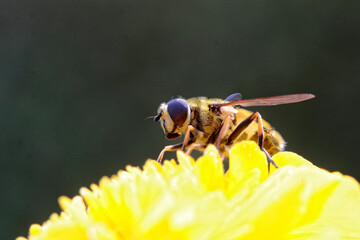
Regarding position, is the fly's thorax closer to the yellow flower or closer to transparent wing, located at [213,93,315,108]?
transparent wing, located at [213,93,315,108]

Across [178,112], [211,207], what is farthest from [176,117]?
[211,207]

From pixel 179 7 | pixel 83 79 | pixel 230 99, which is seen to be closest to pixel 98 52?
pixel 83 79

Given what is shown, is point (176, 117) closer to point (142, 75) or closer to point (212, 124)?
point (212, 124)

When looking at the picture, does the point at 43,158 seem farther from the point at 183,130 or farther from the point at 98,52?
the point at 183,130

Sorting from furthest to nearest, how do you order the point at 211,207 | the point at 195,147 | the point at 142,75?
1. the point at 142,75
2. the point at 195,147
3. the point at 211,207

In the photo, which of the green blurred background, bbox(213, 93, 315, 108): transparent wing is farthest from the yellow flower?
the green blurred background

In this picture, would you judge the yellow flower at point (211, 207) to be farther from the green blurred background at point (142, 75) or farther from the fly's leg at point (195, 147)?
the green blurred background at point (142, 75)
